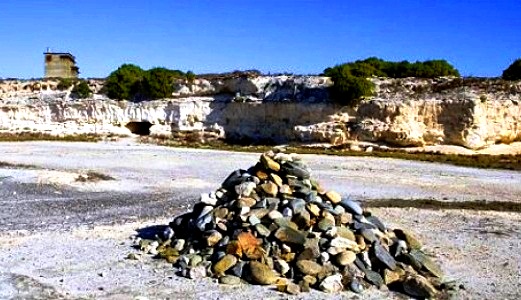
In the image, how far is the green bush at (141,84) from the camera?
42844 mm

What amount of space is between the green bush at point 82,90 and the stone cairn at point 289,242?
35.5m

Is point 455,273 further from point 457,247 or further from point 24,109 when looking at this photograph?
point 24,109

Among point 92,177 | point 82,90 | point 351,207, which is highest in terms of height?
point 82,90

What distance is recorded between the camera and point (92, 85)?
45312 millimetres

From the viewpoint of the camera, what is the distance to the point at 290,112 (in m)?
38.8

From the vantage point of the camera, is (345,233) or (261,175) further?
(261,175)

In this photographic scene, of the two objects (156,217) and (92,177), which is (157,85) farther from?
(156,217)

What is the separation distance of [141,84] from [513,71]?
26576 millimetres

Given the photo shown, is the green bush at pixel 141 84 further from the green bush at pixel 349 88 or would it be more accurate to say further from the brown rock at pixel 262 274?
the brown rock at pixel 262 274

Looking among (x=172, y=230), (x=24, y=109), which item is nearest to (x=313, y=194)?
(x=172, y=230)

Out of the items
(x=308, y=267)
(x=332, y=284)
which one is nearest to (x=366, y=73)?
(x=308, y=267)

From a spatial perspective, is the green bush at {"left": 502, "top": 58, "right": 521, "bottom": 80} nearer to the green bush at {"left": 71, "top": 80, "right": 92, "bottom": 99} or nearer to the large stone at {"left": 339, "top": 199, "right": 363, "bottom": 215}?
the green bush at {"left": 71, "top": 80, "right": 92, "bottom": 99}

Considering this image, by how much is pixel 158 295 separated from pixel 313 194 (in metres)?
3.61

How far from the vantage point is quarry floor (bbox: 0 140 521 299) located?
8.64 metres
